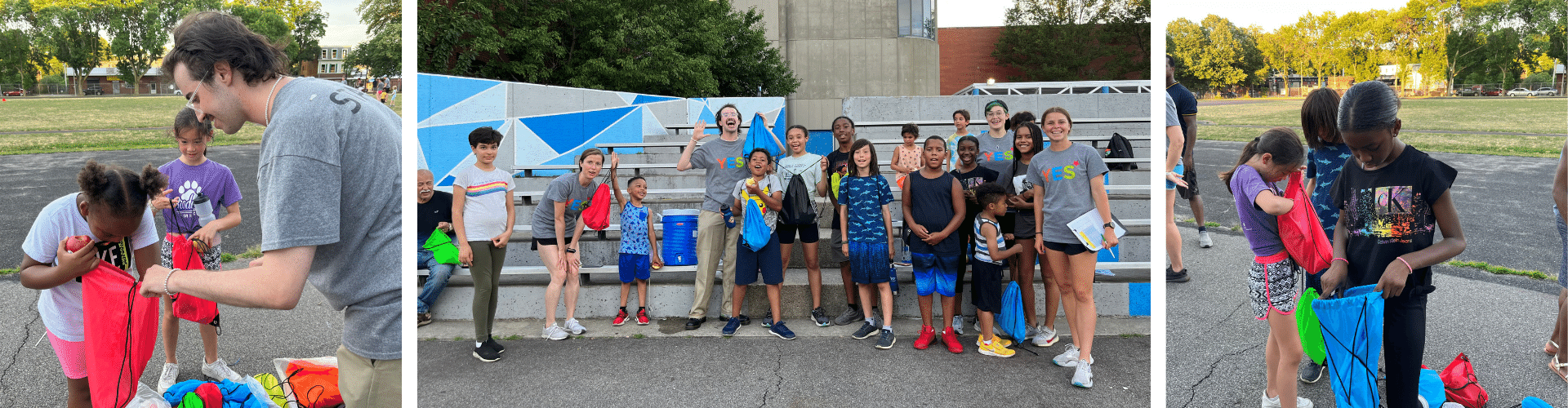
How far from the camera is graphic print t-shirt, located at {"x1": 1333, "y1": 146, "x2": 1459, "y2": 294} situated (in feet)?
7.05

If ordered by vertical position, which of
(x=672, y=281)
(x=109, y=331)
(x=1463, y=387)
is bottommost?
(x=1463, y=387)

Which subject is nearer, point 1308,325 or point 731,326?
point 1308,325

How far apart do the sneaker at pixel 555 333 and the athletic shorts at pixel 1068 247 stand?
2926 millimetres

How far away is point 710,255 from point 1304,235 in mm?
3314

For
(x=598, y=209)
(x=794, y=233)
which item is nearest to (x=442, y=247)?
(x=598, y=209)

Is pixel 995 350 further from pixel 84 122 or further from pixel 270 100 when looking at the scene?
pixel 84 122

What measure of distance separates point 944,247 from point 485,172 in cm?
→ 265

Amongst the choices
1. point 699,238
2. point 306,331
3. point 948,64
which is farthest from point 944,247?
point 948,64

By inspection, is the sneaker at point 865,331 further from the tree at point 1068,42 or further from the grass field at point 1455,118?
the tree at point 1068,42

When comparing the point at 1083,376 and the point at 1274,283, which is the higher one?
the point at 1274,283

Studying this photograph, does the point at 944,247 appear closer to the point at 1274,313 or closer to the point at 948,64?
the point at 1274,313

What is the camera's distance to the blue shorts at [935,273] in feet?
14.3

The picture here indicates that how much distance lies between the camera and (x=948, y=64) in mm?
29219

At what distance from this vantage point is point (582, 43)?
13.4 metres
